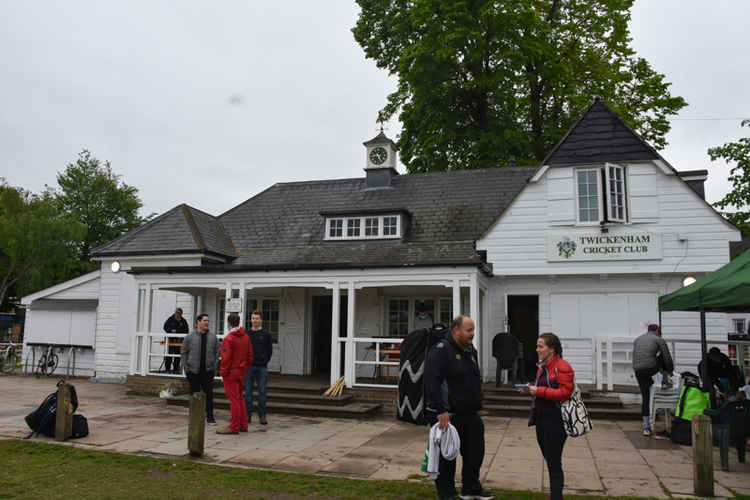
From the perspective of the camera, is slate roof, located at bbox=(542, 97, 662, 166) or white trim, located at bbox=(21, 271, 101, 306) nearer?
slate roof, located at bbox=(542, 97, 662, 166)

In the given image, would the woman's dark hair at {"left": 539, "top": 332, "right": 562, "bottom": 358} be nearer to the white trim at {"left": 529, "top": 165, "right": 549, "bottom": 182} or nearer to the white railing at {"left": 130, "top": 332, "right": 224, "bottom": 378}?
the white trim at {"left": 529, "top": 165, "right": 549, "bottom": 182}

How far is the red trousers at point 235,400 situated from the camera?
8.97m

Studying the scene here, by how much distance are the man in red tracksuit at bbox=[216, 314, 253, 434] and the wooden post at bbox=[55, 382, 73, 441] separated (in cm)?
212

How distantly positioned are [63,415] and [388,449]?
4718 millimetres

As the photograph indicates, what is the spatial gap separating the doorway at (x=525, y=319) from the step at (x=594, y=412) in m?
3.50

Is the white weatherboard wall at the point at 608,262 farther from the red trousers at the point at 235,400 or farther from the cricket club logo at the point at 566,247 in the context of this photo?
the red trousers at the point at 235,400

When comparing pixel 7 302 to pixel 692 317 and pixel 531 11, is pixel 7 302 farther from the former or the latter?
pixel 692 317

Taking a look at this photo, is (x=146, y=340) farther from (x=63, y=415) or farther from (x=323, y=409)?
(x=63, y=415)

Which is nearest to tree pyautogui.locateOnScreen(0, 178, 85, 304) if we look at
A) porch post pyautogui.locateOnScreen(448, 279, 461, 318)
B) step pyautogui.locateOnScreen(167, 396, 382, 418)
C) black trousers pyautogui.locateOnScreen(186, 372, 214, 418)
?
step pyautogui.locateOnScreen(167, 396, 382, 418)

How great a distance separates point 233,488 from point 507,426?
18.7 feet

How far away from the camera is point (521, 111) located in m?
24.0

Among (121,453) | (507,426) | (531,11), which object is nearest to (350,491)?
(121,453)

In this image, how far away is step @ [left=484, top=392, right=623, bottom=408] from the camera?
11.6 m

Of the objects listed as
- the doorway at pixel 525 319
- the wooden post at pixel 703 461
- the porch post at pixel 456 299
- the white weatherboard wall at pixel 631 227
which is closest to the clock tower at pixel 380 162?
the white weatherboard wall at pixel 631 227
